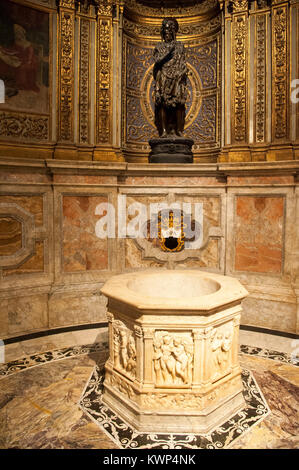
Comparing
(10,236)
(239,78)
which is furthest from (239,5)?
(10,236)

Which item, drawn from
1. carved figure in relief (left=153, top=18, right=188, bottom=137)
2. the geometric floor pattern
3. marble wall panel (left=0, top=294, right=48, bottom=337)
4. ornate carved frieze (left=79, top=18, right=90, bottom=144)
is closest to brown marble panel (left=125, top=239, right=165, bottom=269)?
marble wall panel (left=0, top=294, right=48, bottom=337)

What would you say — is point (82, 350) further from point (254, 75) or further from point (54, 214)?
point (254, 75)

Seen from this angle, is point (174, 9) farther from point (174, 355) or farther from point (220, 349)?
point (174, 355)

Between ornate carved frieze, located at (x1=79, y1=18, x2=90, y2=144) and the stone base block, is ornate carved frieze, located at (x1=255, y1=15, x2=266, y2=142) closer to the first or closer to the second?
ornate carved frieze, located at (x1=79, y1=18, x2=90, y2=144)

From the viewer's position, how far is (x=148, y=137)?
269 inches

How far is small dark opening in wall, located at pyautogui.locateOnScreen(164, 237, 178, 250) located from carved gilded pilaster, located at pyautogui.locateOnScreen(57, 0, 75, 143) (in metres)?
2.22

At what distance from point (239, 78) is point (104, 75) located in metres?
2.19

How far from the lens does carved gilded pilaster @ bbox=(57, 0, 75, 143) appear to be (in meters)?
5.52

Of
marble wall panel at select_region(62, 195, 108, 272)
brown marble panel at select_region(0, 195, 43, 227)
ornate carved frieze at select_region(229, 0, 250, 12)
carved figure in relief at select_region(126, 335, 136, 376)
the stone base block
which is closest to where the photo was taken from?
the stone base block

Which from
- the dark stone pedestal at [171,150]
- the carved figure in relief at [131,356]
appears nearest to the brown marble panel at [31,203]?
the dark stone pedestal at [171,150]

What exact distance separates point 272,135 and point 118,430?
15.2 ft

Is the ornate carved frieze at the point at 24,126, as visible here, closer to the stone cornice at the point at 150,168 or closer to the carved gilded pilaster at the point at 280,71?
the stone cornice at the point at 150,168

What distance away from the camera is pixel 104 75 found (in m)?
5.82

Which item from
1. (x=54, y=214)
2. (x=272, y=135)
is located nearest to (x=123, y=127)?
(x=54, y=214)
